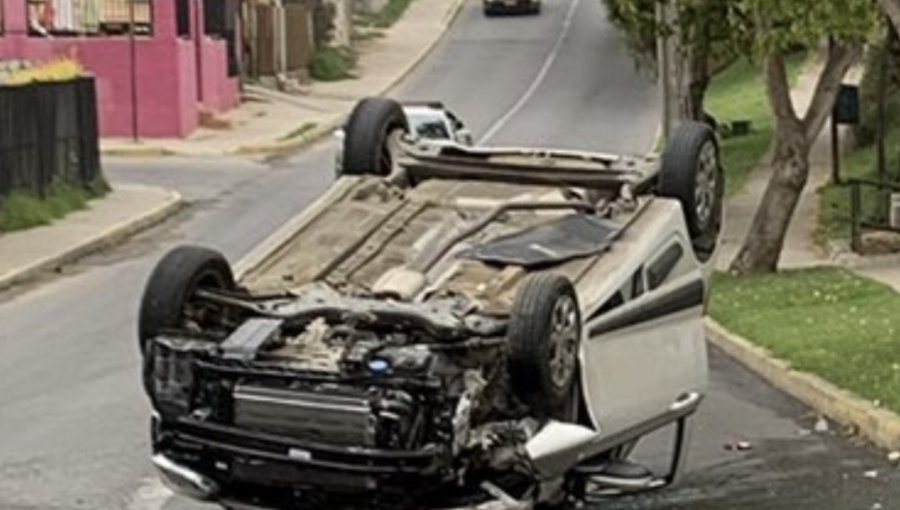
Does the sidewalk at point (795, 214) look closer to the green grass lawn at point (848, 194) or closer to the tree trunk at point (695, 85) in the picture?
the green grass lawn at point (848, 194)

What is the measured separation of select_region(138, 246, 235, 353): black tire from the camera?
32.3 feet

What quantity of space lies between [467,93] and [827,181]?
24.1 meters

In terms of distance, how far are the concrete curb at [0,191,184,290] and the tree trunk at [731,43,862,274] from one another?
26.8ft

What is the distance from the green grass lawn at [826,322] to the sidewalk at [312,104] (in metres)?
23.4

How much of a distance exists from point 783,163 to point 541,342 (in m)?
16.0

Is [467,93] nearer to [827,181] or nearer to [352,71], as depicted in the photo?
[352,71]

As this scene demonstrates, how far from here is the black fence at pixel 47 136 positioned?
98.7 ft

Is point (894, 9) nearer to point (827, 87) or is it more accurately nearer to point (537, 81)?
point (827, 87)

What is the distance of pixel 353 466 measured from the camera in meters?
8.92

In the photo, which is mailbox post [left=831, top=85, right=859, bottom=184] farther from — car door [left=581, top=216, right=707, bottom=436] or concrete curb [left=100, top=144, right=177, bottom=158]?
car door [left=581, top=216, right=707, bottom=436]

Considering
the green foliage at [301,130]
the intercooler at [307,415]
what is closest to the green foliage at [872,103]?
the green foliage at [301,130]

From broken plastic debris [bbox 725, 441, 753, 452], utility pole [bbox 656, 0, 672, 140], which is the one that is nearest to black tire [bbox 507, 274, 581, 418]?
broken plastic debris [bbox 725, 441, 753, 452]

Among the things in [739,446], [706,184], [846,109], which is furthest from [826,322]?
[846,109]

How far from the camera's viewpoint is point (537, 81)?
6244cm
